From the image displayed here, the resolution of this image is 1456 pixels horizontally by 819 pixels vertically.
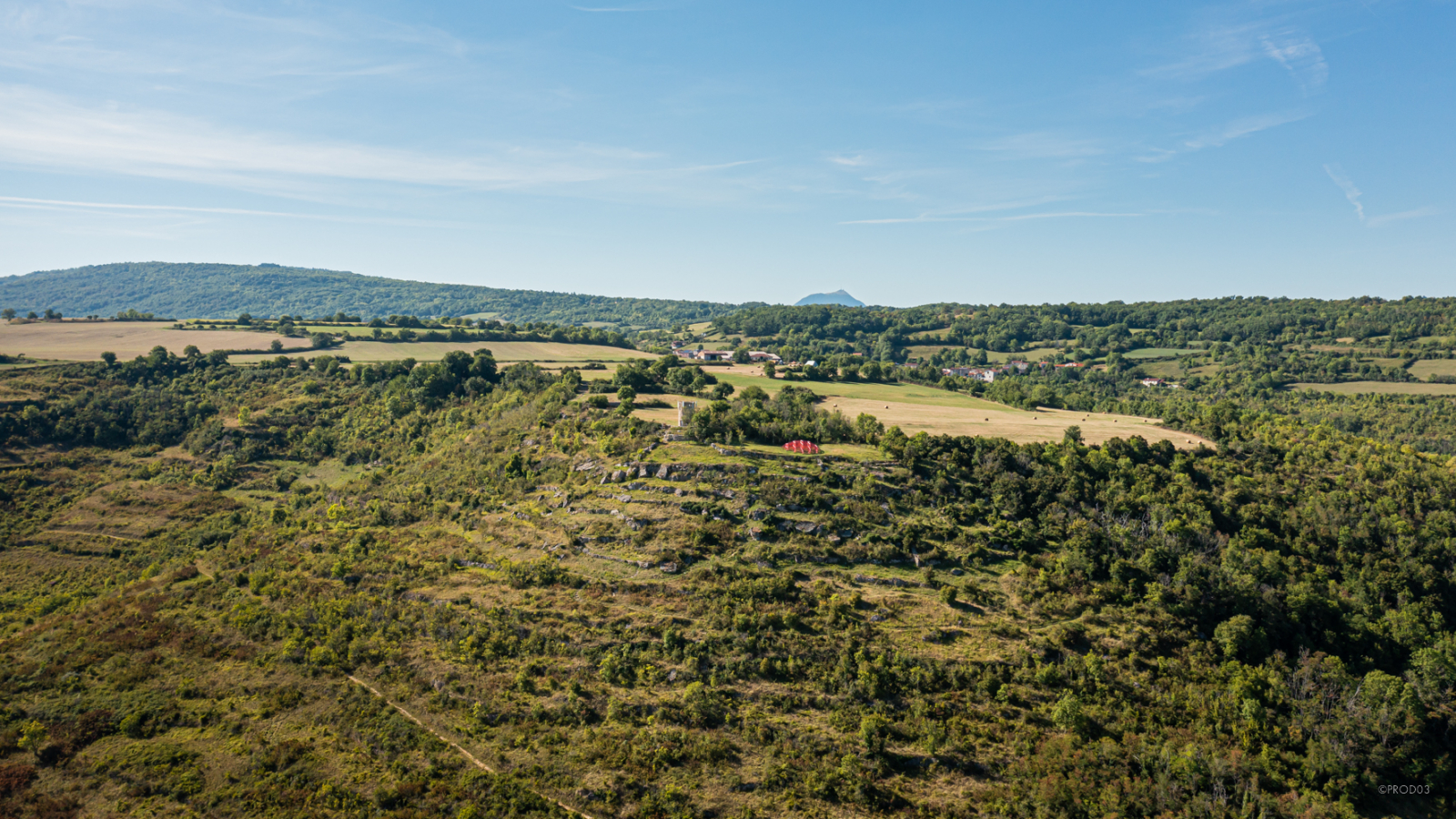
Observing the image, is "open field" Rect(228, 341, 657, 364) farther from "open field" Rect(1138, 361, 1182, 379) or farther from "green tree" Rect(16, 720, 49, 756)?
A: "open field" Rect(1138, 361, 1182, 379)

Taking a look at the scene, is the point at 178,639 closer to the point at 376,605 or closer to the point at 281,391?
the point at 376,605

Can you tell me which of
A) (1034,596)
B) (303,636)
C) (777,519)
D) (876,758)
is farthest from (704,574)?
(303,636)

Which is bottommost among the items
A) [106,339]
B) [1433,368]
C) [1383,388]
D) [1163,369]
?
[1383,388]

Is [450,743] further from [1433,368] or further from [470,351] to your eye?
[1433,368]

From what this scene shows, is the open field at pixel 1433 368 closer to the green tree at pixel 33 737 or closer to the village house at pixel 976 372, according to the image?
the village house at pixel 976 372

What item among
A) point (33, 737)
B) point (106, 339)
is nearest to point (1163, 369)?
point (33, 737)

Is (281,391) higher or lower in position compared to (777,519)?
higher
